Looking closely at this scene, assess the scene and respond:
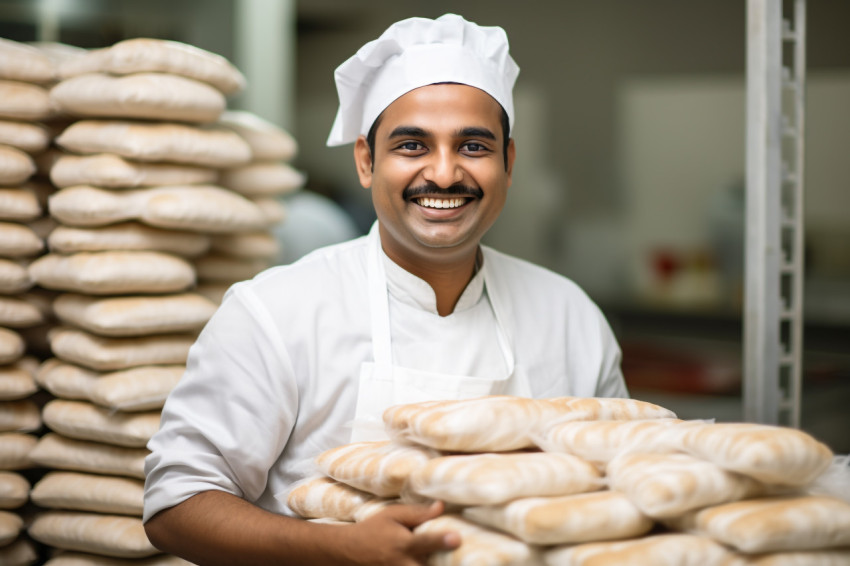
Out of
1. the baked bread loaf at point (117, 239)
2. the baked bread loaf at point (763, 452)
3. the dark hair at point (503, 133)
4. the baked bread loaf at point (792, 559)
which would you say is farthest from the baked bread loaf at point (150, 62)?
the baked bread loaf at point (792, 559)

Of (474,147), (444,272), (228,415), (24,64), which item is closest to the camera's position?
(228,415)

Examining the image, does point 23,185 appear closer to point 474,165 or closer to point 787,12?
point 474,165

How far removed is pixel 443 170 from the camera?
1.50 m

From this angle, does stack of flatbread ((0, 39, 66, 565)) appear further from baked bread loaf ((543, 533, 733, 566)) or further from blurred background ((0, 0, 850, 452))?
baked bread loaf ((543, 533, 733, 566))

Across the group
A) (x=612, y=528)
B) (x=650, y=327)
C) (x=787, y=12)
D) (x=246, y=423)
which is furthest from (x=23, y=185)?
(x=650, y=327)

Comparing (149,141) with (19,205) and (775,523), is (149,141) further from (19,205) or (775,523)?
(775,523)

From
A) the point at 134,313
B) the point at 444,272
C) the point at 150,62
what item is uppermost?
the point at 150,62

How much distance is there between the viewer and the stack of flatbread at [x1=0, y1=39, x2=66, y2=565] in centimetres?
194

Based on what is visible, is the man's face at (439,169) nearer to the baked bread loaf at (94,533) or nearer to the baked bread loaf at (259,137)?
the baked bread loaf at (259,137)

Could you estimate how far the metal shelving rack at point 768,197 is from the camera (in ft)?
5.65

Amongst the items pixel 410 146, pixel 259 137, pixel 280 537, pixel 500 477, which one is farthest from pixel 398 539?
pixel 259 137

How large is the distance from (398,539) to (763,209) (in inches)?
43.4

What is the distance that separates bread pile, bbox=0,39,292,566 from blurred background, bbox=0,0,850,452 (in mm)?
1187

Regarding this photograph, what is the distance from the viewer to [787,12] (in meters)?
3.66
